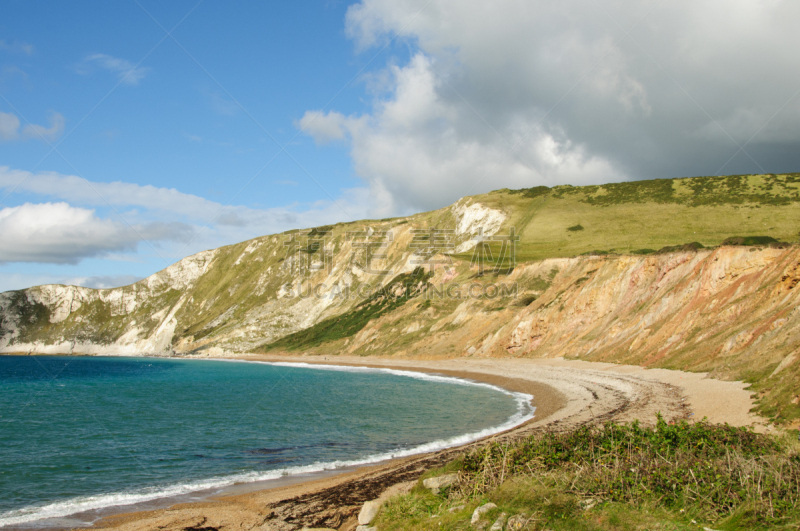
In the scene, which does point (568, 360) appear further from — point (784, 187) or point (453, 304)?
point (784, 187)

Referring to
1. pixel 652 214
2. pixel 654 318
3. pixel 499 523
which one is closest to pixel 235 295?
pixel 652 214

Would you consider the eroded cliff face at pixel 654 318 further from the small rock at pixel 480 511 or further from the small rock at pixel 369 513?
the small rock at pixel 369 513

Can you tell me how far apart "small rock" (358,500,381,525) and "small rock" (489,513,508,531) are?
152 inches

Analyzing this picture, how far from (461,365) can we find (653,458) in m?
51.2

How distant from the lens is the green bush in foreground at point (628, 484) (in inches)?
292

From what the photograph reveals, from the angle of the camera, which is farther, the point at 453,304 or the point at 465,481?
the point at 453,304

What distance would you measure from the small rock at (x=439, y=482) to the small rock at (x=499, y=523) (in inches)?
114

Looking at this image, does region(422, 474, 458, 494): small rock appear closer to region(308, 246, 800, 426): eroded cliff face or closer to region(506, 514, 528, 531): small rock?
region(506, 514, 528, 531): small rock

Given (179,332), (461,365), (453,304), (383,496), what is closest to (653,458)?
(383,496)

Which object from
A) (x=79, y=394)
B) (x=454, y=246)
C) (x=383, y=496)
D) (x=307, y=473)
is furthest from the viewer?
(x=454, y=246)

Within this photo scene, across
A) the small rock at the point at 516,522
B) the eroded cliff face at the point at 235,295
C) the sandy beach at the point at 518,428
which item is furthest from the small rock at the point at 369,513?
the eroded cliff face at the point at 235,295

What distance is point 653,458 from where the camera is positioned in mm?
9406

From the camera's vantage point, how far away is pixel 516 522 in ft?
25.8

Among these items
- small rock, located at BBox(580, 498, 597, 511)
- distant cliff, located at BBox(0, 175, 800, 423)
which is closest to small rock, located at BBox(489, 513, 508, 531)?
small rock, located at BBox(580, 498, 597, 511)
